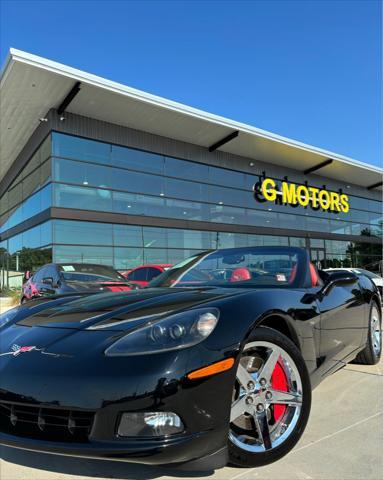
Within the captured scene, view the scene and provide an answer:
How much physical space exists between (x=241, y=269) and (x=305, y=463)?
156 centimetres

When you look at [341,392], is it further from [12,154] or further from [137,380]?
[12,154]

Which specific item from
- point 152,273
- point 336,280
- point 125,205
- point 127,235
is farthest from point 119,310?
point 125,205

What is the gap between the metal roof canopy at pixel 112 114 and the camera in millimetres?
15371

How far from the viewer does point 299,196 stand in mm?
27469

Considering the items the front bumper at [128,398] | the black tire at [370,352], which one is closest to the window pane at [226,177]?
the black tire at [370,352]

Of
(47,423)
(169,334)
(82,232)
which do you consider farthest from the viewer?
(82,232)

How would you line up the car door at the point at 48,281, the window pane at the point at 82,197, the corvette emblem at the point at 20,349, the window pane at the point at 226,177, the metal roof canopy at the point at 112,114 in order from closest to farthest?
the corvette emblem at the point at 20,349
the car door at the point at 48,281
the metal roof canopy at the point at 112,114
the window pane at the point at 82,197
the window pane at the point at 226,177

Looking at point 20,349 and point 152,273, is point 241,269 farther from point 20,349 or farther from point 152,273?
point 152,273

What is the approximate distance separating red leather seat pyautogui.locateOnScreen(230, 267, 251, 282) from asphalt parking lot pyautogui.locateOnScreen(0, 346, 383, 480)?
3.69 feet

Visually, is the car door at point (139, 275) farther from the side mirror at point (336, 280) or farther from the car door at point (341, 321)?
the side mirror at point (336, 280)

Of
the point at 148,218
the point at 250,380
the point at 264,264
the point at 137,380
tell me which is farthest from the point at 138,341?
the point at 148,218

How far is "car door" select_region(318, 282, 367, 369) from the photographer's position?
3264 mm

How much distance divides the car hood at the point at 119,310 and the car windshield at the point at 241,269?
1.82ft

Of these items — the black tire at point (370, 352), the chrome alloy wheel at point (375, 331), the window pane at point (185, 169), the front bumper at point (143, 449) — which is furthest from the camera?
the window pane at point (185, 169)
